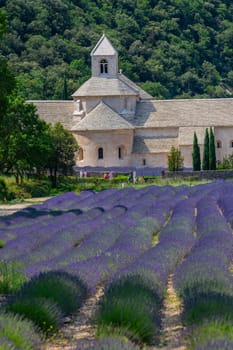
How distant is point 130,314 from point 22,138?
37.9 meters

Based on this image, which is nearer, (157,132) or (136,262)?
(136,262)

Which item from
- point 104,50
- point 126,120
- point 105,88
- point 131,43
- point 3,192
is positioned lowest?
point 3,192

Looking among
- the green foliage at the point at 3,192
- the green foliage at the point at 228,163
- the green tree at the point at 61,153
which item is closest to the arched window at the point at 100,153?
the green foliage at the point at 228,163

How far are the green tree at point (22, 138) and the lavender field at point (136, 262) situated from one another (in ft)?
52.1

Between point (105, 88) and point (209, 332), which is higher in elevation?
point (105, 88)

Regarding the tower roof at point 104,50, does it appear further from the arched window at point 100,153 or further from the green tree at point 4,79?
the green tree at point 4,79

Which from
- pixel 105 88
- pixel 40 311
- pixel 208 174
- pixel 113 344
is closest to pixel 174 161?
pixel 208 174

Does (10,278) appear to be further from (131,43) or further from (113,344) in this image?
(131,43)

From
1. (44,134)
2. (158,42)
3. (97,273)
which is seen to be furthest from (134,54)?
(97,273)

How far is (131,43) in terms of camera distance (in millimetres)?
142375

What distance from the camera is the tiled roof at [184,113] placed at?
75625 mm

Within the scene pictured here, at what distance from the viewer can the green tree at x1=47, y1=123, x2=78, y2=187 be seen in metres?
59.3

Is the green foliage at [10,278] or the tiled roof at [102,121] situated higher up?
the tiled roof at [102,121]

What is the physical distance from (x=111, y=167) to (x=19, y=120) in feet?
70.9
